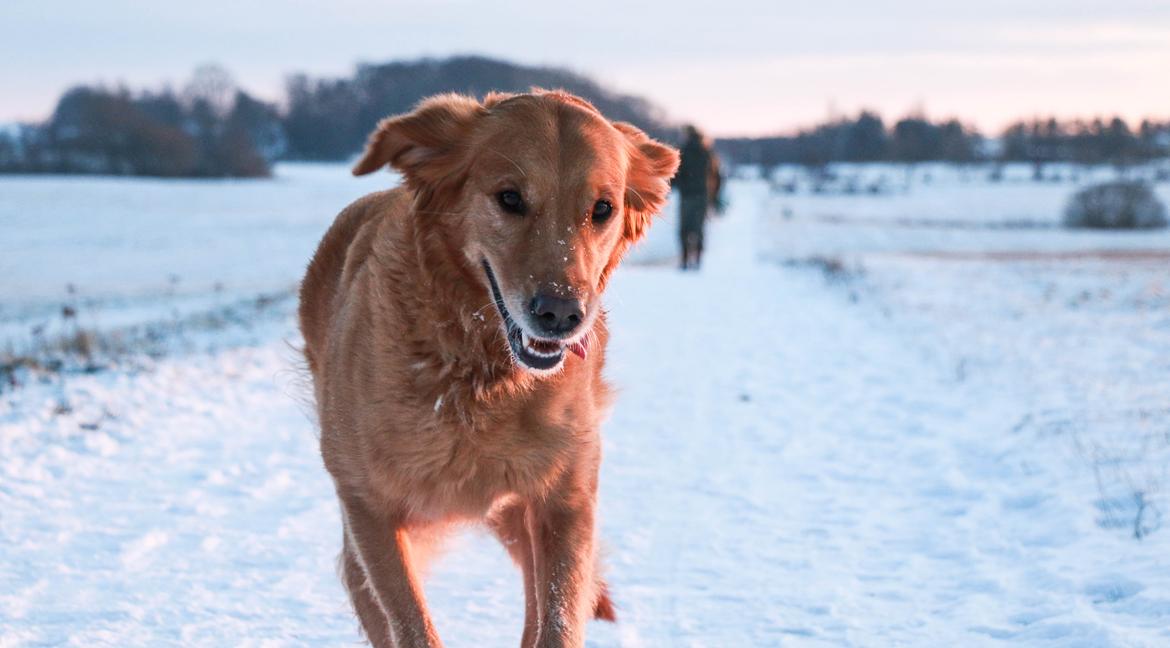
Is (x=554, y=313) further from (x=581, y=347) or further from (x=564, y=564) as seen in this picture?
(x=564, y=564)

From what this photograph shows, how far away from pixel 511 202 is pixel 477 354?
48cm

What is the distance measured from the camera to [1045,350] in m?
9.03

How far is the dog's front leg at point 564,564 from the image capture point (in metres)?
2.85

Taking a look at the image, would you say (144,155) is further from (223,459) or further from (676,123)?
(676,123)

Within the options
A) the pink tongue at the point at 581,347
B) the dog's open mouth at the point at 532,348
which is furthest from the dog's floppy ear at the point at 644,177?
the dog's open mouth at the point at 532,348

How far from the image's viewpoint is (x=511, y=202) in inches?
116

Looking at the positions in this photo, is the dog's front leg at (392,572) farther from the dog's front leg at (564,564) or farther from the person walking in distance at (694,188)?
the person walking in distance at (694,188)

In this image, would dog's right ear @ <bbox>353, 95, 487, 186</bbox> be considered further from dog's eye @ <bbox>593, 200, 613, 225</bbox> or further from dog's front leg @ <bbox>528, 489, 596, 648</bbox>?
dog's front leg @ <bbox>528, 489, 596, 648</bbox>

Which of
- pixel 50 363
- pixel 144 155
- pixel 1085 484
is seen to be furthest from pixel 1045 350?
pixel 144 155

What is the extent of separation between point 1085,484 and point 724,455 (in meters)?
2.00

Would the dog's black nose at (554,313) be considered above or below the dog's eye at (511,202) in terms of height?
below

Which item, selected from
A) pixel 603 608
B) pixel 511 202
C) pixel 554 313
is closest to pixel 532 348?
pixel 554 313

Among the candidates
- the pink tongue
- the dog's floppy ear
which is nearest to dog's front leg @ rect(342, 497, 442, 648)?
the pink tongue

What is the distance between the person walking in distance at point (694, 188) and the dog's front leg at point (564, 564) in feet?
50.6
